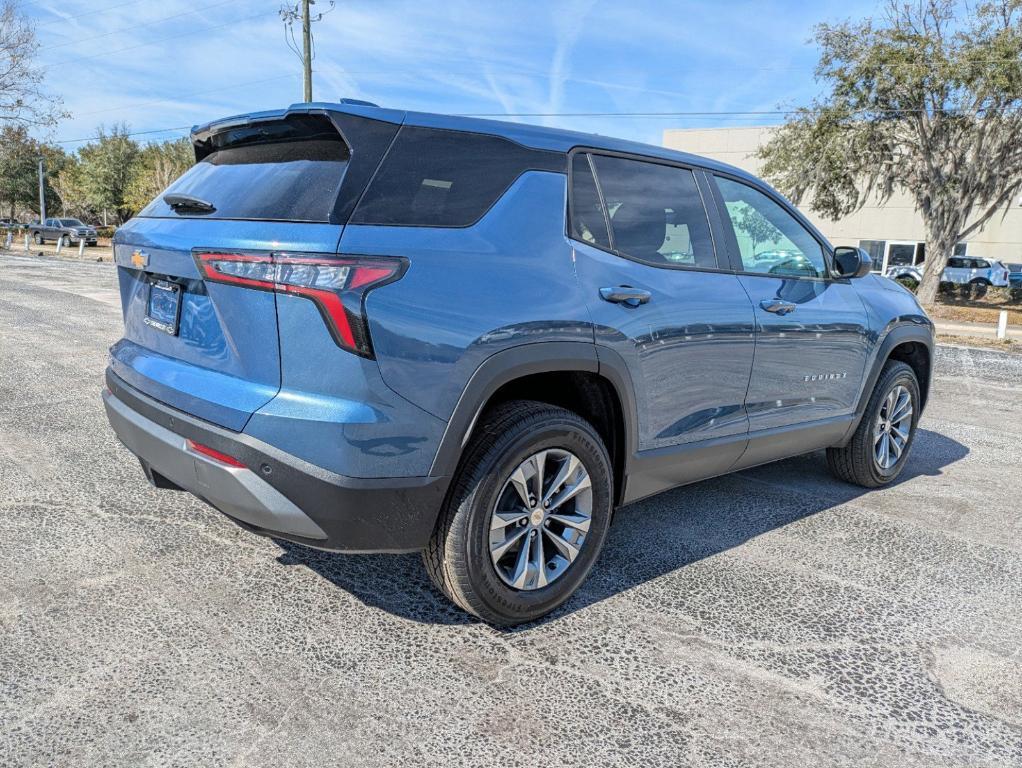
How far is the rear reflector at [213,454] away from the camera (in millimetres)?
2575

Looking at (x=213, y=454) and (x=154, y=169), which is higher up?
(x=154, y=169)

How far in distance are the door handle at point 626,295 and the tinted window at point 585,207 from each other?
0.66 feet

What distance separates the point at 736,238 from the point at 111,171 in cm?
6628

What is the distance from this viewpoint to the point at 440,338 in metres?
2.57

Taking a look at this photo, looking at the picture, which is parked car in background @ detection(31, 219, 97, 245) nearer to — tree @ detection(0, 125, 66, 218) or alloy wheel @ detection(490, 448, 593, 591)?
tree @ detection(0, 125, 66, 218)

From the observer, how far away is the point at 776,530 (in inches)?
166

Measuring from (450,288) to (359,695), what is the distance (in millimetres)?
1336

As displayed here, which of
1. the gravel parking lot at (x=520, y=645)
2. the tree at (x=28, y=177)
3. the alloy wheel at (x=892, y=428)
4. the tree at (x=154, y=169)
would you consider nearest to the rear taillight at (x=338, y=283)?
the gravel parking lot at (x=520, y=645)

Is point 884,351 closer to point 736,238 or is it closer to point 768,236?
point 768,236

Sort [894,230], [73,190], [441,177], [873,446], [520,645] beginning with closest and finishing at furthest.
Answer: [441,177], [520,645], [873,446], [894,230], [73,190]

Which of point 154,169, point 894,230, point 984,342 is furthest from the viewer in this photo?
point 154,169

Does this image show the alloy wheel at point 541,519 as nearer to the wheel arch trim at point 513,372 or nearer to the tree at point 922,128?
the wheel arch trim at point 513,372

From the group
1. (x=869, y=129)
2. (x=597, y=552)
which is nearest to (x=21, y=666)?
(x=597, y=552)

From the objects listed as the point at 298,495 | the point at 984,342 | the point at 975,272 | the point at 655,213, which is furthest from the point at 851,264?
the point at 975,272
